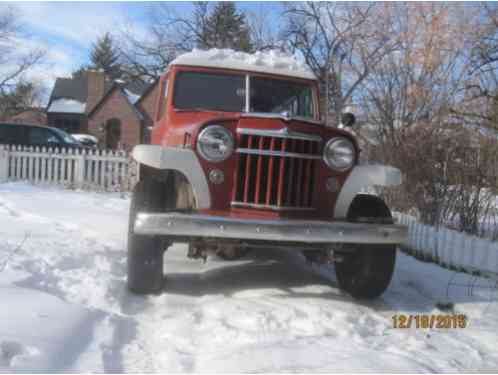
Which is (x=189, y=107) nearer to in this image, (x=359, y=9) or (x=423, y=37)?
(x=423, y=37)

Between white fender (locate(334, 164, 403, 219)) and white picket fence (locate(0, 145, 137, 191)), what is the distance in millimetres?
8980

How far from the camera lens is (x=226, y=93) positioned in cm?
474

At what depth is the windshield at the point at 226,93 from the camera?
4.69 m

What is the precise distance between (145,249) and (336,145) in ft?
5.61

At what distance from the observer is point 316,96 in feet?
17.1

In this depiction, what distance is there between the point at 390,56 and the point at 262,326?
1472 centimetres

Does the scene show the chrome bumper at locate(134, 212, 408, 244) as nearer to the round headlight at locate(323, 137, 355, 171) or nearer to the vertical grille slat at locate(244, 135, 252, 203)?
the vertical grille slat at locate(244, 135, 252, 203)

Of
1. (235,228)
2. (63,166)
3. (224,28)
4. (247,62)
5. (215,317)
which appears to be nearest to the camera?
(235,228)

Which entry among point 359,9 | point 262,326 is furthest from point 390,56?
point 262,326

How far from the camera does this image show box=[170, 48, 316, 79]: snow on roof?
4.82m

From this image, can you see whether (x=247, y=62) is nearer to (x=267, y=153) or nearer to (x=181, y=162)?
(x=267, y=153)

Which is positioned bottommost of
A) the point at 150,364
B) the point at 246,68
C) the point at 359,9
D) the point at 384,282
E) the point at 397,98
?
the point at 150,364
